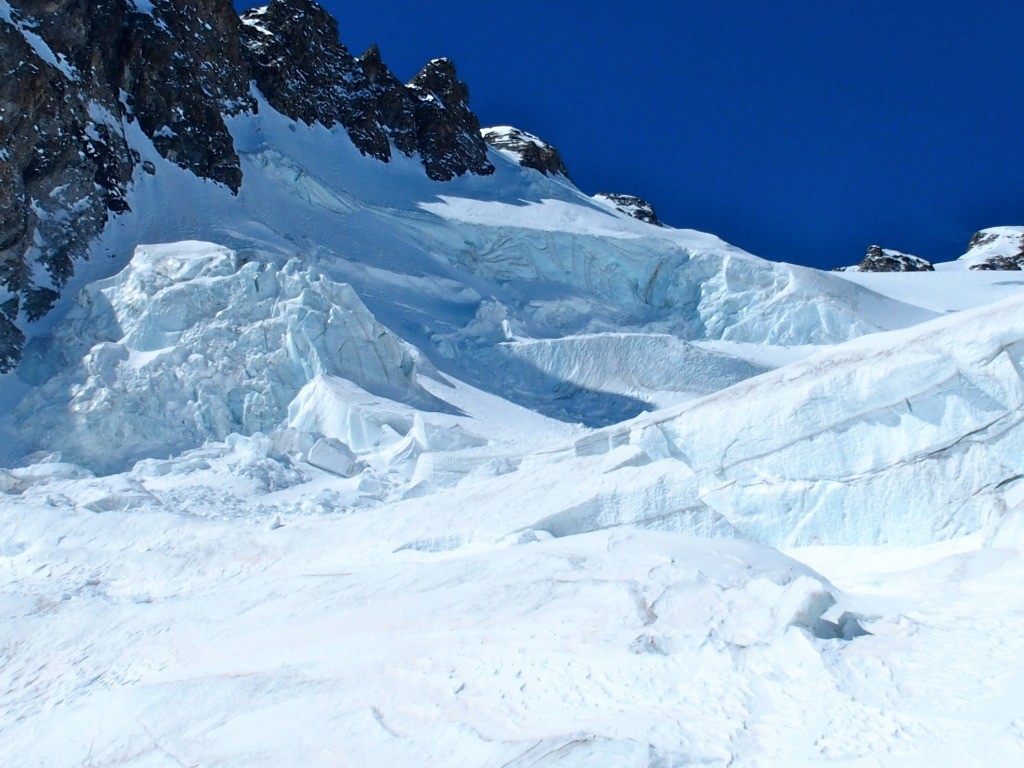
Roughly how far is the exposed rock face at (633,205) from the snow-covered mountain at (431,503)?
86.3 ft

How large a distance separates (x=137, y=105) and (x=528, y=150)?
1967 cm

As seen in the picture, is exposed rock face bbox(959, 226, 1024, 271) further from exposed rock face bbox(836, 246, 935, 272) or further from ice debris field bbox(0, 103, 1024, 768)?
ice debris field bbox(0, 103, 1024, 768)

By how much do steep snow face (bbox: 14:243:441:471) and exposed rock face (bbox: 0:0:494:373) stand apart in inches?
69.0

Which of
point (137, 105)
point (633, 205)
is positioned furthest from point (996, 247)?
point (137, 105)

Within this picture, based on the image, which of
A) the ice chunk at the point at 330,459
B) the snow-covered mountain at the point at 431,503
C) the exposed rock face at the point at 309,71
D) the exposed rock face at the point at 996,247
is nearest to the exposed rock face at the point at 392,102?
the exposed rock face at the point at 309,71

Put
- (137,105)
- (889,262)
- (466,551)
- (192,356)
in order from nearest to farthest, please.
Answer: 1. (466,551)
2. (192,356)
3. (137,105)
4. (889,262)

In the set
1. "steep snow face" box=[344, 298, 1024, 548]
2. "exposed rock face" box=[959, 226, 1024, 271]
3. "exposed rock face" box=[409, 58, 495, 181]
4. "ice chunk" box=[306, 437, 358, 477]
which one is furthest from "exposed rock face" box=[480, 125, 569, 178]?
"steep snow face" box=[344, 298, 1024, 548]

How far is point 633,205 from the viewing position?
52.2 meters

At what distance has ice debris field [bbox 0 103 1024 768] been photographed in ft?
14.9

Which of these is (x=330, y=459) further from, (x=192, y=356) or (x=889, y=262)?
(x=889, y=262)

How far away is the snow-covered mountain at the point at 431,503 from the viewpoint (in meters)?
4.67

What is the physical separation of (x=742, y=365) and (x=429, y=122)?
18559mm

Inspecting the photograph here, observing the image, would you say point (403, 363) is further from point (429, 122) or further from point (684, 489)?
point (429, 122)

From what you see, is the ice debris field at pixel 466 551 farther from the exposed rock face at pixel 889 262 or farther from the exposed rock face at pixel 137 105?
the exposed rock face at pixel 889 262
